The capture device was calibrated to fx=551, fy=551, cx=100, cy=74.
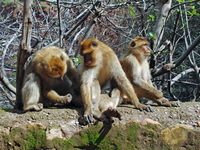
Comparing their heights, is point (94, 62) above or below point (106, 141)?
above

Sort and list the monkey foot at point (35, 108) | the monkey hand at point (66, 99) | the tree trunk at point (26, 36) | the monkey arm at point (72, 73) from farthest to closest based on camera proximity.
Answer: the monkey arm at point (72, 73) < the monkey hand at point (66, 99) < the monkey foot at point (35, 108) < the tree trunk at point (26, 36)

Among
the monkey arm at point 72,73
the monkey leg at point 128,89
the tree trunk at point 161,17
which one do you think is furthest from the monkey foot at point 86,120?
the tree trunk at point 161,17

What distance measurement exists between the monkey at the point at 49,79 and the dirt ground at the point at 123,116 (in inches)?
5.2

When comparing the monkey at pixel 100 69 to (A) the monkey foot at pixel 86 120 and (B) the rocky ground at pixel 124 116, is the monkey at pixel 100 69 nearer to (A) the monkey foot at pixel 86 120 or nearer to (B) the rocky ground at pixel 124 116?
(B) the rocky ground at pixel 124 116

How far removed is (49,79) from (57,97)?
0.28 meters

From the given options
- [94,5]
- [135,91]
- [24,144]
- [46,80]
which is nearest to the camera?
[24,144]

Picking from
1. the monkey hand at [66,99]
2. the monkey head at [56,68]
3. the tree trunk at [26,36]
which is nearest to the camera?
the tree trunk at [26,36]

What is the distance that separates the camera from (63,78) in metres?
6.68

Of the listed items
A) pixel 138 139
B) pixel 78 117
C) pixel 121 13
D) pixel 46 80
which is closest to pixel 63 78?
pixel 46 80

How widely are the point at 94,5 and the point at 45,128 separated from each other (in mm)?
2431

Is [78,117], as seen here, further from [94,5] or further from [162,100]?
[94,5]

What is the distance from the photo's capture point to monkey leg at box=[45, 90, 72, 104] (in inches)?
251

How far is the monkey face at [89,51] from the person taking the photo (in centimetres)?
659

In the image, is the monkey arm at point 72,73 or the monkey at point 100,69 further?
the monkey arm at point 72,73
